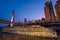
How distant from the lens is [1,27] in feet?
29.4

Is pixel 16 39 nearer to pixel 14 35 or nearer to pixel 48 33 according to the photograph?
pixel 14 35

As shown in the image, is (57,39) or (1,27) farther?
(1,27)

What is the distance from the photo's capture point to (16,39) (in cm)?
817

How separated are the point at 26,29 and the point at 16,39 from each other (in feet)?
4.11

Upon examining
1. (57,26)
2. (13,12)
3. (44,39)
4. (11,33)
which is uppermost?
(13,12)

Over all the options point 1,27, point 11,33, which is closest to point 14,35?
point 11,33

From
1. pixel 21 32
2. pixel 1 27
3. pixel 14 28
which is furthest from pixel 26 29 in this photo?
pixel 1 27

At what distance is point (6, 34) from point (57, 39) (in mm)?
4335

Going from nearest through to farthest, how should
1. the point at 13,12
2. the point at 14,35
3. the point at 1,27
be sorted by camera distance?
1. the point at 14,35
2. the point at 1,27
3. the point at 13,12

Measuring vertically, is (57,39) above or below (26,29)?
below

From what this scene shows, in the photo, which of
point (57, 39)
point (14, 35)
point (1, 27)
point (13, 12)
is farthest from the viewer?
point (13, 12)

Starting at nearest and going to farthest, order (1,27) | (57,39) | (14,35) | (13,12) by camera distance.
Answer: (57,39) < (14,35) < (1,27) < (13,12)

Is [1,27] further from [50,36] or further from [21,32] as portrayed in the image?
[50,36]

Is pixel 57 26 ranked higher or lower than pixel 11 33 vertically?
higher
